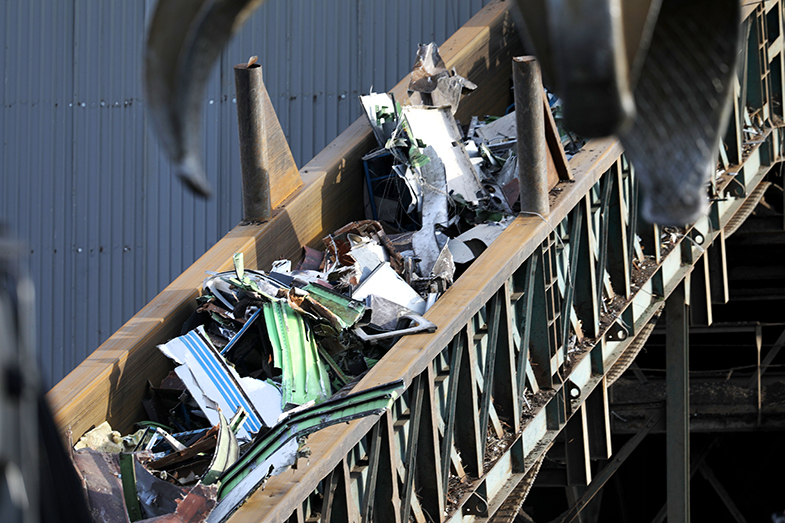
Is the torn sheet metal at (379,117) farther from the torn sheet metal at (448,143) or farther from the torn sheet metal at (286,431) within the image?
the torn sheet metal at (286,431)

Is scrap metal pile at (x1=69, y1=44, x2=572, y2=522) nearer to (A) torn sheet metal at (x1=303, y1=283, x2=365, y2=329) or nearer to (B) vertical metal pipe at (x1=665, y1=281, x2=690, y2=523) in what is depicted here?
(A) torn sheet metal at (x1=303, y1=283, x2=365, y2=329)

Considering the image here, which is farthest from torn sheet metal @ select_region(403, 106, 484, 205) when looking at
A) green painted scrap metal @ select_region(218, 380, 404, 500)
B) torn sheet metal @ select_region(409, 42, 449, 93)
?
green painted scrap metal @ select_region(218, 380, 404, 500)

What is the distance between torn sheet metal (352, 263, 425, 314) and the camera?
5.79m

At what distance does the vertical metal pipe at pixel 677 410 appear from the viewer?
8.14m

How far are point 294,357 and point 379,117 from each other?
2.85 metres

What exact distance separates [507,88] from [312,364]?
4.82 m

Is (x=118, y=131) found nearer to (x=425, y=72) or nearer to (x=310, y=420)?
(x=425, y=72)

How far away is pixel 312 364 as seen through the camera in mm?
5621

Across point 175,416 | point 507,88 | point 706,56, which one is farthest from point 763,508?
point 706,56

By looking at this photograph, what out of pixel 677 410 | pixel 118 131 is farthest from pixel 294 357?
pixel 118 131

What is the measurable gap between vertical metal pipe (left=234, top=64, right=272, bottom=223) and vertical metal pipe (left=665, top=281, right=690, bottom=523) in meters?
4.22

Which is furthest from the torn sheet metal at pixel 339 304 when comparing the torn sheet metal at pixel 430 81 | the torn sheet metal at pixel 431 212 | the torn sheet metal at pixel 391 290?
the torn sheet metal at pixel 430 81

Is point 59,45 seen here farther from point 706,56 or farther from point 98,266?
point 706,56

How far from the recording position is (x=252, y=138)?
6469 mm
